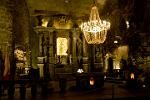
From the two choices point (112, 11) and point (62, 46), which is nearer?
point (62, 46)

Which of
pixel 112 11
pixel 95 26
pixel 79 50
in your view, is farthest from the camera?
pixel 112 11

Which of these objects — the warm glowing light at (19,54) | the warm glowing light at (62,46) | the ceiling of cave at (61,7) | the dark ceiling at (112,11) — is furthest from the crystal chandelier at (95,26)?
the ceiling of cave at (61,7)

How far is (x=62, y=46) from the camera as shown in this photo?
20125mm

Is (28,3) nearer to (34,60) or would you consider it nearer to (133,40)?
(34,60)

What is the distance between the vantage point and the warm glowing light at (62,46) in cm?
1998

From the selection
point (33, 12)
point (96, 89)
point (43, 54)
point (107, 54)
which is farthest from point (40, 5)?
point (96, 89)

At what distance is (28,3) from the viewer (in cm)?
1964

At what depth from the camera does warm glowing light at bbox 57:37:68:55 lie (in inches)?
787

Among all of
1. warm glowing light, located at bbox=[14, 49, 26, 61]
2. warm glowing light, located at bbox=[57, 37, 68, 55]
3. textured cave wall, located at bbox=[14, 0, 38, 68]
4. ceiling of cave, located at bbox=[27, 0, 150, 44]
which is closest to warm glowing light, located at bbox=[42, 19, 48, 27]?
ceiling of cave, located at bbox=[27, 0, 150, 44]

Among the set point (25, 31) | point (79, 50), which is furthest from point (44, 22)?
point (79, 50)

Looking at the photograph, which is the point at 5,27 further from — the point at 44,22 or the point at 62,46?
the point at 62,46

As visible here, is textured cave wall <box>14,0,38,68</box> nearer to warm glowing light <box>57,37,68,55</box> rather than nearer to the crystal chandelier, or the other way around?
warm glowing light <box>57,37,68,55</box>

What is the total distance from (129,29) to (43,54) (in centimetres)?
674

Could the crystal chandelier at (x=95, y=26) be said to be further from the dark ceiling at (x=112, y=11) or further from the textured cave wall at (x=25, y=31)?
the textured cave wall at (x=25, y=31)
